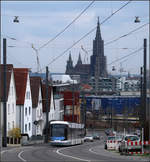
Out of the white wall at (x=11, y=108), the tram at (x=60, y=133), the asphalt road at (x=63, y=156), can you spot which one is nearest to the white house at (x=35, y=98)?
the white wall at (x=11, y=108)

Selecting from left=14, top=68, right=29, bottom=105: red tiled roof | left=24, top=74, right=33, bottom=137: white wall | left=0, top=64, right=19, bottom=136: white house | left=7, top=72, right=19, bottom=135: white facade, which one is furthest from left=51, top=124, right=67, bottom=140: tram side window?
left=24, top=74, right=33, bottom=137: white wall

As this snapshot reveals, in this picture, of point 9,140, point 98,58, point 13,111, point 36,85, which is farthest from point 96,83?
point 9,140

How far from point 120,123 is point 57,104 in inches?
501

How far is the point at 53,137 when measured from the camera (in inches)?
1662

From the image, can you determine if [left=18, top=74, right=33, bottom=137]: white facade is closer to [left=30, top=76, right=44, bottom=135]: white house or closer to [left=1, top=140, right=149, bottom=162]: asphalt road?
[left=30, top=76, right=44, bottom=135]: white house

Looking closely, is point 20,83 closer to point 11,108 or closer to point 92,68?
point 11,108

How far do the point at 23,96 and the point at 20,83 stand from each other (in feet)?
5.89

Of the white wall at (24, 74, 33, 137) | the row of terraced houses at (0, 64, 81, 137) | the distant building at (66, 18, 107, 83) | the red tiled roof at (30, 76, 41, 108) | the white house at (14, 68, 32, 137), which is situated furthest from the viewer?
the distant building at (66, 18, 107, 83)

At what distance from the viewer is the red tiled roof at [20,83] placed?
6032 centimetres

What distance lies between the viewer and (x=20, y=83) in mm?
61094

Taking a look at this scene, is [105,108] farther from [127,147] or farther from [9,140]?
[127,147]

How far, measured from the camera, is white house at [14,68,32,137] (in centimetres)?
6006

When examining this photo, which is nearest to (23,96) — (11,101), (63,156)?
(11,101)

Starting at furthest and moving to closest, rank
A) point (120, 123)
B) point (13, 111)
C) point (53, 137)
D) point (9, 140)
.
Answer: point (120, 123), point (13, 111), point (9, 140), point (53, 137)
